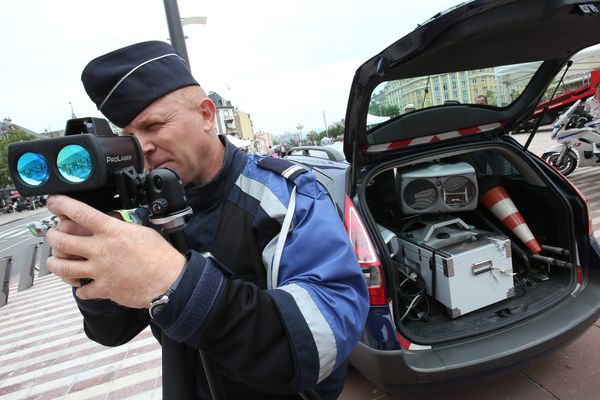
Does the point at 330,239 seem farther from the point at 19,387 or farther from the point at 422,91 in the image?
the point at 19,387

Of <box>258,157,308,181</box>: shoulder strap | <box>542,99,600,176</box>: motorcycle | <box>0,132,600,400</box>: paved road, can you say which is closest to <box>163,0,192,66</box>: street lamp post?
<box>0,132,600,400</box>: paved road

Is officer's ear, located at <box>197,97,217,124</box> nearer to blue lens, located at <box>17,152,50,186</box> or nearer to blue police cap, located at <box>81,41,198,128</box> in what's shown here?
blue police cap, located at <box>81,41,198,128</box>

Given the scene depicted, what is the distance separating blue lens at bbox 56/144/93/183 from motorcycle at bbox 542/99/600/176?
26.0 ft

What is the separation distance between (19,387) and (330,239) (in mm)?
4009

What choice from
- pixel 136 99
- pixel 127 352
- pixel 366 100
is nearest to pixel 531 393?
pixel 366 100

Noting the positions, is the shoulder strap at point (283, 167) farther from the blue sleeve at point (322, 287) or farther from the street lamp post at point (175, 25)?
the street lamp post at point (175, 25)

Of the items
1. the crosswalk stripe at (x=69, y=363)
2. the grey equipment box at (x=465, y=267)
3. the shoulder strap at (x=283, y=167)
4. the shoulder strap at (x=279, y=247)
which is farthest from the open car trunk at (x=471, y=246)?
the crosswalk stripe at (x=69, y=363)

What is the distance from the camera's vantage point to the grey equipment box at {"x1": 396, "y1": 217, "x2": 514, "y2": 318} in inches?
92.4

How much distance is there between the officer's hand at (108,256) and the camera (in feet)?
1.99

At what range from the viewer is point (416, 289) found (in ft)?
8.73

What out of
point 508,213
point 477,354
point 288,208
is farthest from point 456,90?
point 288,208

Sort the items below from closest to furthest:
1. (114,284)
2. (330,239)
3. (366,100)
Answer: (114,284) < (330,239) < (366,100)

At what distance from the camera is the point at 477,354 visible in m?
1.91

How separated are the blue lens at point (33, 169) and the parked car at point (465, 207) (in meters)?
1.55
